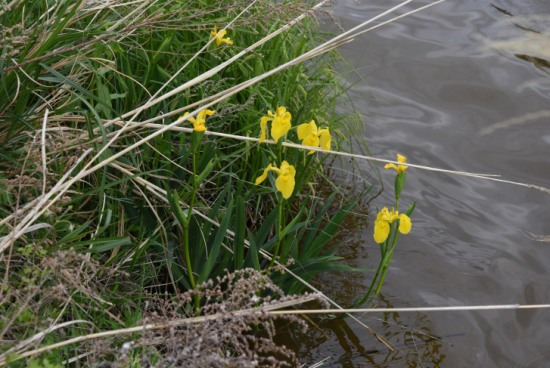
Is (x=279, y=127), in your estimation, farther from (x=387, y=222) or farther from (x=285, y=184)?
(x=387, y=222)

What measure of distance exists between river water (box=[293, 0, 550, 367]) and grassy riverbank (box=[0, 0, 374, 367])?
1.51 feet

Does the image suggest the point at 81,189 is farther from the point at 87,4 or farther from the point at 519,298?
the point at 519,298

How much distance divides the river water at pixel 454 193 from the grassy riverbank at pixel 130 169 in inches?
18.1

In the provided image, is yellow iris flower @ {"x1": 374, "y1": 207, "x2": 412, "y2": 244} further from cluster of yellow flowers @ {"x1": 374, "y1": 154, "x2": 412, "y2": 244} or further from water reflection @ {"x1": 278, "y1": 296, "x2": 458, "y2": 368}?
water reflection @ {"x1": 278, "y1": 296, "x2": 458, "y2": 368}

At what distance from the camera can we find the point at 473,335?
3303 mm

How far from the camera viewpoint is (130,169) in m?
2.98

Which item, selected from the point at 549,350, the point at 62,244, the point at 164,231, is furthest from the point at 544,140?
the point at 62,244

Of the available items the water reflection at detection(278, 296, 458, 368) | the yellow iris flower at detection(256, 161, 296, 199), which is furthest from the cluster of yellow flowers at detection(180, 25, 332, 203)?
the water reflection at detection(278, 296, 458, 368)

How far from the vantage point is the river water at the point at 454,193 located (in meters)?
3.25

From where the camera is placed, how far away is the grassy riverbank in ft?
8.36

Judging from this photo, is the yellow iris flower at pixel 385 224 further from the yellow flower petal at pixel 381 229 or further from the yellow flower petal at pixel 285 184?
the yellow flower petal at pixel 285 184

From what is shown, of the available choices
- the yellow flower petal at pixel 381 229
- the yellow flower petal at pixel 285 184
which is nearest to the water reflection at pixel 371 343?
the yellow flower petal at pixel 381 229

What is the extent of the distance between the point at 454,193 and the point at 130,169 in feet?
6.14

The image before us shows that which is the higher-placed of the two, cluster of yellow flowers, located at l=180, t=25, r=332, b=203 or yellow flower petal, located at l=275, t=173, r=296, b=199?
cluster of yellow flowers, located at l=180, t=25, r=332, b=203
